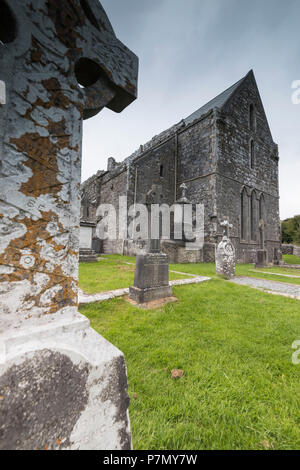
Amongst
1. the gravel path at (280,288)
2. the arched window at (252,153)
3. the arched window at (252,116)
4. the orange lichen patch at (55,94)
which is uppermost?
the arched window at (252,116)

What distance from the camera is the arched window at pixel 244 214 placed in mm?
13656

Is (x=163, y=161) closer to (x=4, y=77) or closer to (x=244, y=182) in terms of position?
(x=244, y=182)

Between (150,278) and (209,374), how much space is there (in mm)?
2203

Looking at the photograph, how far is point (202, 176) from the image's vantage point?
13.3m

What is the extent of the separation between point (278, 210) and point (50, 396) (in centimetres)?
1893

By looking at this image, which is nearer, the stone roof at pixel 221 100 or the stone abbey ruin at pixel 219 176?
the stone abbey ruin at pixel 219 176

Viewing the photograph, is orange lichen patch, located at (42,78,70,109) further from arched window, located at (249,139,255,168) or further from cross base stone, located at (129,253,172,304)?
arched window, located at (249,139,255,168)

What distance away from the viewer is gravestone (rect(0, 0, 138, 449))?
62 cm

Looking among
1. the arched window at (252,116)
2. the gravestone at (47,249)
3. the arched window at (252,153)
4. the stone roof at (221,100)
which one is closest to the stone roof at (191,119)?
the stone roof at (221,100)

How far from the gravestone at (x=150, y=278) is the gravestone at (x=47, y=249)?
2871 mm

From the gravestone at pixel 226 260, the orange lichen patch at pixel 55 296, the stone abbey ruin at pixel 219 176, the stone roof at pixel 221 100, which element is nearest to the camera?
the orange lichen patch at pixel 55 296

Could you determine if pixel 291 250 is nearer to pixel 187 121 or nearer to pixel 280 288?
pixel 187 121

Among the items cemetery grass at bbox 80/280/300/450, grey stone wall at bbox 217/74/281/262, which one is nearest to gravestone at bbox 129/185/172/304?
cemetery grass at bbox 80/280/300/450

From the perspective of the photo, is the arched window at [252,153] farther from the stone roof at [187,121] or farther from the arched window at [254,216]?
the stone roof at [187,121]
